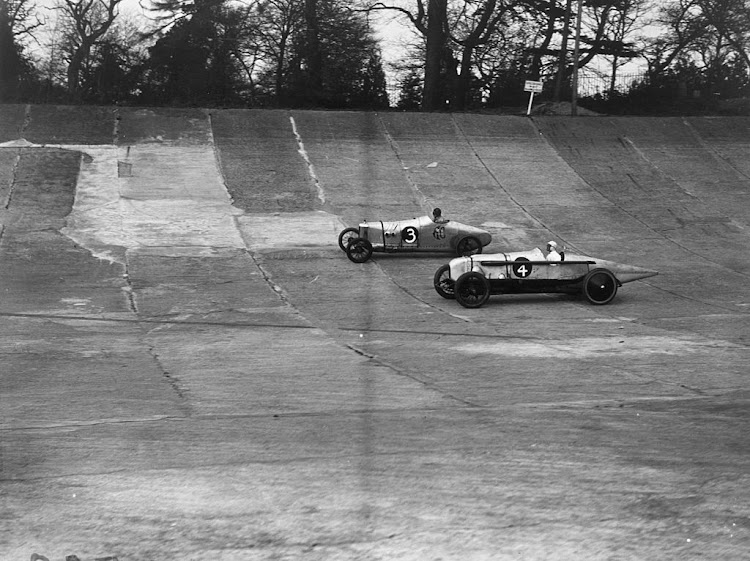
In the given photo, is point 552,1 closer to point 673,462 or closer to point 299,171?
point 299,171

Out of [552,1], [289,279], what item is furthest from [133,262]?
[552,1]

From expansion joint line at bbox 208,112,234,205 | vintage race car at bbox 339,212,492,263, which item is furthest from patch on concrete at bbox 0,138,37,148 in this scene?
vintage race car at bbox 339,212,492,263

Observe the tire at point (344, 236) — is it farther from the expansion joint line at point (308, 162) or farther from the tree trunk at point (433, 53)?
the tree trunk at point (433, 53)

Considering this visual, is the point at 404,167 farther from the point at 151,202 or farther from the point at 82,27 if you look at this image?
the point at 82,27

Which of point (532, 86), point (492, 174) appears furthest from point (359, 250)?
point (532, 86)

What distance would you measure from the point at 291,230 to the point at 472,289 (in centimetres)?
790

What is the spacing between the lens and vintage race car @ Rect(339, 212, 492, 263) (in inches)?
786

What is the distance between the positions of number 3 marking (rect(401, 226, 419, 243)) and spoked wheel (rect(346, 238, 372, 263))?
0.79m

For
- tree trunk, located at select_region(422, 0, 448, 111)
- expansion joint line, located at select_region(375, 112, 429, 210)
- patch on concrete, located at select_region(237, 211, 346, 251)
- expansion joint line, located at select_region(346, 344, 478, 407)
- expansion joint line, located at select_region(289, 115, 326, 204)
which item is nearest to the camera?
expansion joint line, located at select_region(346, 344, 478, 407)

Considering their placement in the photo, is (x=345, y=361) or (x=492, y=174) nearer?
(x=345, y=361)

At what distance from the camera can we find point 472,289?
15.9m

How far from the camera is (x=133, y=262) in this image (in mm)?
19516

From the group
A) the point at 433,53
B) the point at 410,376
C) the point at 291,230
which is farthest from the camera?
the point at 433,53

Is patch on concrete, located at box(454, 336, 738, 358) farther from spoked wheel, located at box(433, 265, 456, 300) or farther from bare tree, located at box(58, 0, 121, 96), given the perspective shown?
bare tree, located at box(58, 0, 121, 96)
